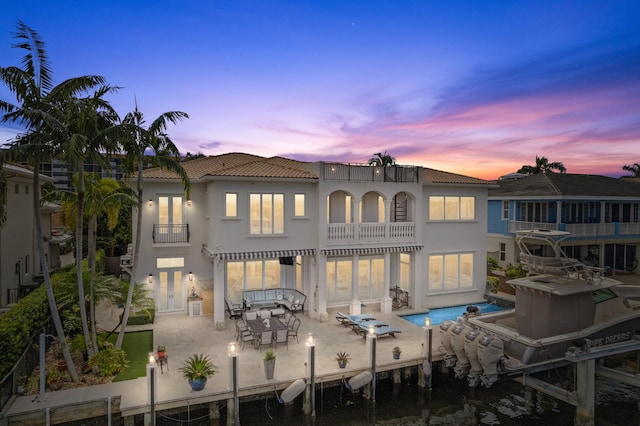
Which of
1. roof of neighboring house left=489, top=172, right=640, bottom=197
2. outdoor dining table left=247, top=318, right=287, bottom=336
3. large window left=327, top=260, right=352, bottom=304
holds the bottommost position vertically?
outdoor dining table left=247, top=318, right=287, bottom=336

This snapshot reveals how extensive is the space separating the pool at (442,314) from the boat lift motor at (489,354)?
6.48 meters

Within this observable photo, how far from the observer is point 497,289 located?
2644 cm

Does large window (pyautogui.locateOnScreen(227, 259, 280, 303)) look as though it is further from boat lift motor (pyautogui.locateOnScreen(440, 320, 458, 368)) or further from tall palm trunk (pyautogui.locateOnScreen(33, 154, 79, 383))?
boat lift motor (pyautogui.locateOnScreen(440, 320, 458, 368))

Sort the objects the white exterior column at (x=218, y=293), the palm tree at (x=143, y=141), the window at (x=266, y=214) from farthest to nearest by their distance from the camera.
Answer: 1. the window at (x=266, y=214)
2. the white exterior column at (x=218, y=293)
3. the palm tree at (x=143, y=141)

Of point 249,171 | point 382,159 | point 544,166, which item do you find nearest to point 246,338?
point 249,171

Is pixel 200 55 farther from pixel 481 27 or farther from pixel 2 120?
pixel 481 27

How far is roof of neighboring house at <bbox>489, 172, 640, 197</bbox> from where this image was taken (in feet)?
104

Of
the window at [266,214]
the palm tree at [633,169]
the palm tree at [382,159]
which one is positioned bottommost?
the window at [266,214]

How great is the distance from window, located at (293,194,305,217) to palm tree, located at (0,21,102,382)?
1150 centimetres

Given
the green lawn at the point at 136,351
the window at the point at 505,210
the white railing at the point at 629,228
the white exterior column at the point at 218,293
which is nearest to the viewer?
the green lawn at the point at 136,351

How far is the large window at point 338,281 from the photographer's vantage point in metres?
23.0

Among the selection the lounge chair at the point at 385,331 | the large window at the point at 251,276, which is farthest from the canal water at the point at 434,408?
the large window at the point at 251,276

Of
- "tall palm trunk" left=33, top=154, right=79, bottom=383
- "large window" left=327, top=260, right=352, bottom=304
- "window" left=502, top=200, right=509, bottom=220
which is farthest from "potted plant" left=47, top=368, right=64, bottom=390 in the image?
"window" left=502, top=200, right=509, bottom=220

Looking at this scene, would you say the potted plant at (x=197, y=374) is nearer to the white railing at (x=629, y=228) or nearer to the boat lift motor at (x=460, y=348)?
the boat lift motor at (x=460, y=348)
